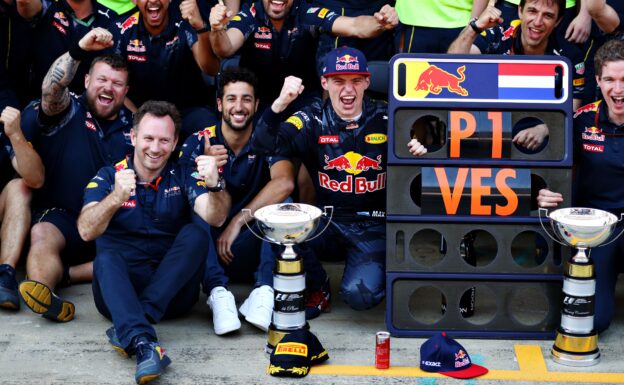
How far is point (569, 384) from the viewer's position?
607cm

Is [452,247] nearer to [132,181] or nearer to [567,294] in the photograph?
[567,294]

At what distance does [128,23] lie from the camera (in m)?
8.44

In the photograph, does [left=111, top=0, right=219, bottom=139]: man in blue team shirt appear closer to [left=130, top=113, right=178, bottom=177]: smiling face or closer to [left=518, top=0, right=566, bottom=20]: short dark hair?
[left=130, top=113, right=178, bottom=177]: smiling face

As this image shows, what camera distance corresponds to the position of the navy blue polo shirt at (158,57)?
329 inches

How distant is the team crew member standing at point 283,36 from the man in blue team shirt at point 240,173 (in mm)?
524

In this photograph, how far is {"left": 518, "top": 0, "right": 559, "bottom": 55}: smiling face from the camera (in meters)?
7.67

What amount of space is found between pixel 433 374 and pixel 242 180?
7.07 ft

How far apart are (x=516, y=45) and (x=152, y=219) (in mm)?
2843

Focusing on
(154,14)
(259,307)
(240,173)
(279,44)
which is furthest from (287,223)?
(154,14)

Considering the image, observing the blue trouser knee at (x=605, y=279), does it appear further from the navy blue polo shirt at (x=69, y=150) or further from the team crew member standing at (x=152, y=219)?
the navy blue polo shirt at (x=69, y=150)

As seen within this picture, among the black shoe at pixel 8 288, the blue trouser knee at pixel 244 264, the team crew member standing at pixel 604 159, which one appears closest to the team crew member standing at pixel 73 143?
the black shoe at pixel 8 288

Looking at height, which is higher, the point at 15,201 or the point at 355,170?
the point at 355,170

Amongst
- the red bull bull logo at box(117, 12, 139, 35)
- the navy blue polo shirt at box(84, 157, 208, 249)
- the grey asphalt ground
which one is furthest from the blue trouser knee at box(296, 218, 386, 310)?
the red bull bull logo at box(117, 12, 139, 35)

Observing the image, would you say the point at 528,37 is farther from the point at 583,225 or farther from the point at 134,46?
the point at 134,46
